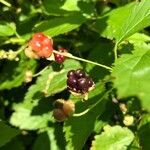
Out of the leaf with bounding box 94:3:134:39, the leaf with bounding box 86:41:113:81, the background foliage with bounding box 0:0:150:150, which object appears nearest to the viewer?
the background foliage with bounding box 0:0:150:150

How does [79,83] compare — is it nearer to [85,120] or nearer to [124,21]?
[85,120]

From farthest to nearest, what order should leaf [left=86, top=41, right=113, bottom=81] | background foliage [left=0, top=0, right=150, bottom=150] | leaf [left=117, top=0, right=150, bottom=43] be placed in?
leaf [left=86, top=41, right=113, bottom=81] < background foliage [left=0, top=0, right=150, bottom=150] < leaf [left=117, top=0, right=150, bottom=43]

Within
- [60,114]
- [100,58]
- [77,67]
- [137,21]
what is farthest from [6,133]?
[137,21]

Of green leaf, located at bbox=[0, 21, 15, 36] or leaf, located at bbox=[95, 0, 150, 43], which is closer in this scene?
leaf, located at bbox=[95, 0, 150, 43]

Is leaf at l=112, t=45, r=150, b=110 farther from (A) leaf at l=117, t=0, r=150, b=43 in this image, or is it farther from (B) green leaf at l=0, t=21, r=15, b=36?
(B) green leaf at l=0, t=21, r=15, b=36

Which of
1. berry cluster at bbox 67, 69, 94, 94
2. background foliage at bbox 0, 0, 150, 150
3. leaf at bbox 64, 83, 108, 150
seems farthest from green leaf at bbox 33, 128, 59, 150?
berry cluster at bbox 67, 69, 94, 94

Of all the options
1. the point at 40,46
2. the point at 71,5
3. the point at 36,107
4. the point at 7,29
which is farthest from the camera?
the point at 36,107

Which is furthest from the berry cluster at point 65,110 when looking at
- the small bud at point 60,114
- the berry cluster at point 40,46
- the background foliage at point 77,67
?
the berry cluster at point 40,46
